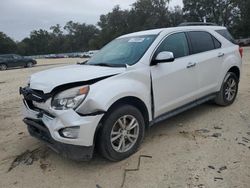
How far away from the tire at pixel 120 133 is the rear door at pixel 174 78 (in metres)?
0.48

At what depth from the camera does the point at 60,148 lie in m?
3.78

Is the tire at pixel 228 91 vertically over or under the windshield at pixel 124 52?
under

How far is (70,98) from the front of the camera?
376cm

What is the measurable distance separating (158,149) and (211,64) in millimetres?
2153

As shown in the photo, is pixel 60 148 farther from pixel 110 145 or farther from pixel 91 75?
pixel 91 75

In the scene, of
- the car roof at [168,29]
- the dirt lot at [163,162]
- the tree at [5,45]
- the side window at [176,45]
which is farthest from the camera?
the tree at [5,45]

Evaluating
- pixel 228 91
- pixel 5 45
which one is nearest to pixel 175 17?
pixel 5 45

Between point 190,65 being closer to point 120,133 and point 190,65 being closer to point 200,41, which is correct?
point 200,41

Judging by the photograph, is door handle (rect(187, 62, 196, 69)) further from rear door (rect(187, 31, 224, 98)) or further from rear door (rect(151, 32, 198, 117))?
rear door (rect(187, 31, 224, 98))

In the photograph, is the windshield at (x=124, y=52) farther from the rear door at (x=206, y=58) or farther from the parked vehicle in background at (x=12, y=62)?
the parked vehicle in background at (x=12, y=62)

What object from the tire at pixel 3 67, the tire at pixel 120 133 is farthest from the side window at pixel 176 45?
the tire at pixel 3 67

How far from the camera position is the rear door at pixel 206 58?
5.43 metres

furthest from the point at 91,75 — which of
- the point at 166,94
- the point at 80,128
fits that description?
the point at 166,94

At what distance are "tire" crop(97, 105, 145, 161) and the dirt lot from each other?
0.15 m
